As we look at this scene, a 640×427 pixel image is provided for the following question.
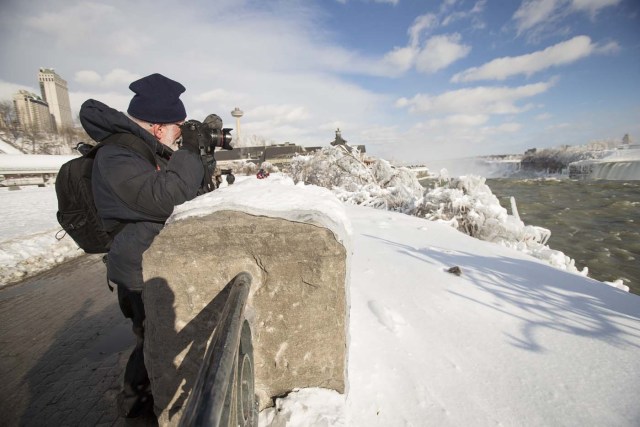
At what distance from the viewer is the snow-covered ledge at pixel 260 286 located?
1.33 metres

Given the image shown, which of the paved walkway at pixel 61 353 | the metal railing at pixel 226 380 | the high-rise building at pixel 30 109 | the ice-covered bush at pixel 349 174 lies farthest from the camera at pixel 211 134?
the high-rise building at pixel 30 109

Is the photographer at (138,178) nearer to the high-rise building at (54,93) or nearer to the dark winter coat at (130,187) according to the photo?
the dark winter coat at (130,187)

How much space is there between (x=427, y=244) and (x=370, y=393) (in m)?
3.52

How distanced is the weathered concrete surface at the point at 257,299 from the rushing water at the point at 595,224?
342 inches

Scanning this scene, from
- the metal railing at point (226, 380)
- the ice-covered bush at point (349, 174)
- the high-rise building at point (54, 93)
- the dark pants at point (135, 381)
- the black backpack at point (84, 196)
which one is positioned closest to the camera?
the metal railing at point (226, 380)

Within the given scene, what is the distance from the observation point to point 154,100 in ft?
5.96

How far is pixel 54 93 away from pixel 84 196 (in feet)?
352

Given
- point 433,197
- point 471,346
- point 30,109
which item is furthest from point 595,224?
point 30,109

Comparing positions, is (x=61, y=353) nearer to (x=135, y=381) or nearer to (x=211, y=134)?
(x=135, y=381)

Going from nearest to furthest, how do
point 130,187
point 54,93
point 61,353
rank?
point 130,187, point 61,353, point 54,93

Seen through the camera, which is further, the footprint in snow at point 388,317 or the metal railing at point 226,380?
the footprint in snow at point 388,317

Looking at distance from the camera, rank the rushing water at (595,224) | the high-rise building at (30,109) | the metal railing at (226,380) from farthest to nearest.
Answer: the high-rise building at (30,109) → the rushing water at (595,224) → the metal railing at (226,380)

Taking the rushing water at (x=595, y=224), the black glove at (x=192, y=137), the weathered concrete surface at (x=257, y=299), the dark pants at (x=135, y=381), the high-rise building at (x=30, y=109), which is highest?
the high-rise building at (x=30, y=109)

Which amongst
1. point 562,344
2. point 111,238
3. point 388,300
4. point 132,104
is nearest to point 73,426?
point 111,238
